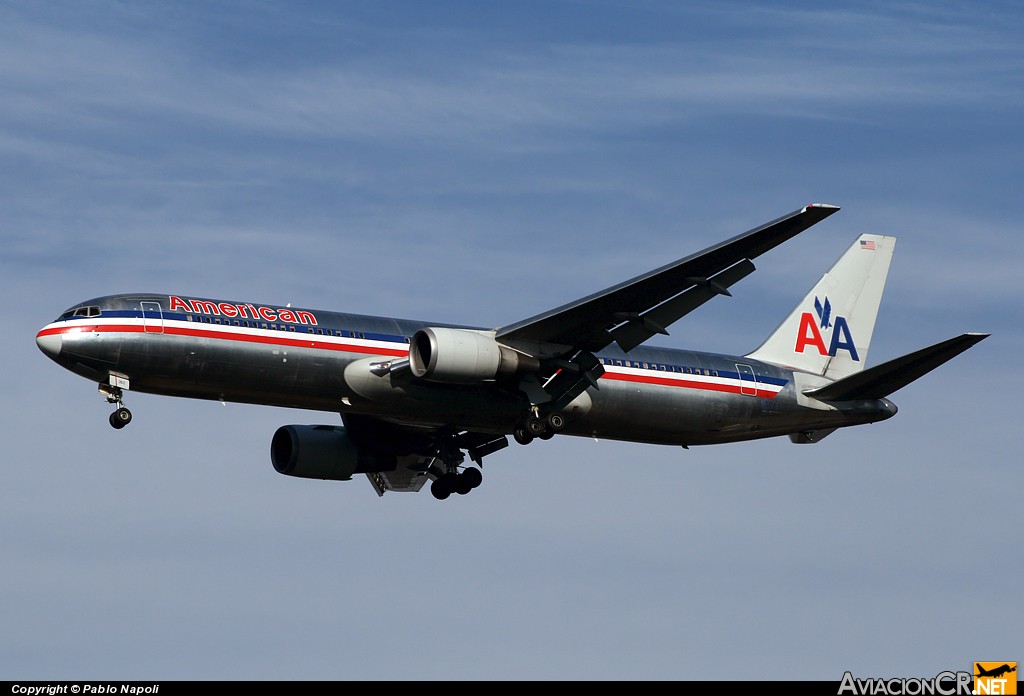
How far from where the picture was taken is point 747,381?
5597cm

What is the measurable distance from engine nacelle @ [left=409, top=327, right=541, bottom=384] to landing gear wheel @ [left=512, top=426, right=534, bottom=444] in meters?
2.41

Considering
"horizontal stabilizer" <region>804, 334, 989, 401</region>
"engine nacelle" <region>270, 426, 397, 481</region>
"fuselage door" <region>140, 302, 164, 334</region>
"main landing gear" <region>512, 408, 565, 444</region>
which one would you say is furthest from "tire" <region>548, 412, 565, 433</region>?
"fuselage door" <region>140, 302, 164, 334</region>

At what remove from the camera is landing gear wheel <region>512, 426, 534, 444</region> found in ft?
173

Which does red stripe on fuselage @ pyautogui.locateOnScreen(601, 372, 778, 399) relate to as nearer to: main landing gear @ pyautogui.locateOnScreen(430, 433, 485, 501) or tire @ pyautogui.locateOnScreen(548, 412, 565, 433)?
tire @ pyautogui.locateOnScreen(548, 412, 565, 433)

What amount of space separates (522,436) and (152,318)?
1208 cm

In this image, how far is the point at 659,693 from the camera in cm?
3609

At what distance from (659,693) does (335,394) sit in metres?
18.0

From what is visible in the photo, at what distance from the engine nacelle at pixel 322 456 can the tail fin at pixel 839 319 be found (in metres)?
13.9

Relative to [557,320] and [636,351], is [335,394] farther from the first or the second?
[636,351]

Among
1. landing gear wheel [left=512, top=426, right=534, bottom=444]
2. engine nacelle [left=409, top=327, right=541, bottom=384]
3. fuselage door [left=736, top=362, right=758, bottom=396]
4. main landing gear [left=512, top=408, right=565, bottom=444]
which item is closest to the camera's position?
engine nacelle [left=409, top=327, right=541, bottom=384]

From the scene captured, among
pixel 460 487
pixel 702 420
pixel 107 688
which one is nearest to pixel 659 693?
pixel 107 688

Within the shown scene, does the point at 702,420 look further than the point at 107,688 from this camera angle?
Yes

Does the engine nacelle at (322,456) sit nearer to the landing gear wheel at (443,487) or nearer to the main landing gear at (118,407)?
the landing gear wheel at (443,487)

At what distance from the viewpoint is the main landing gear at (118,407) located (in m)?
49.5
